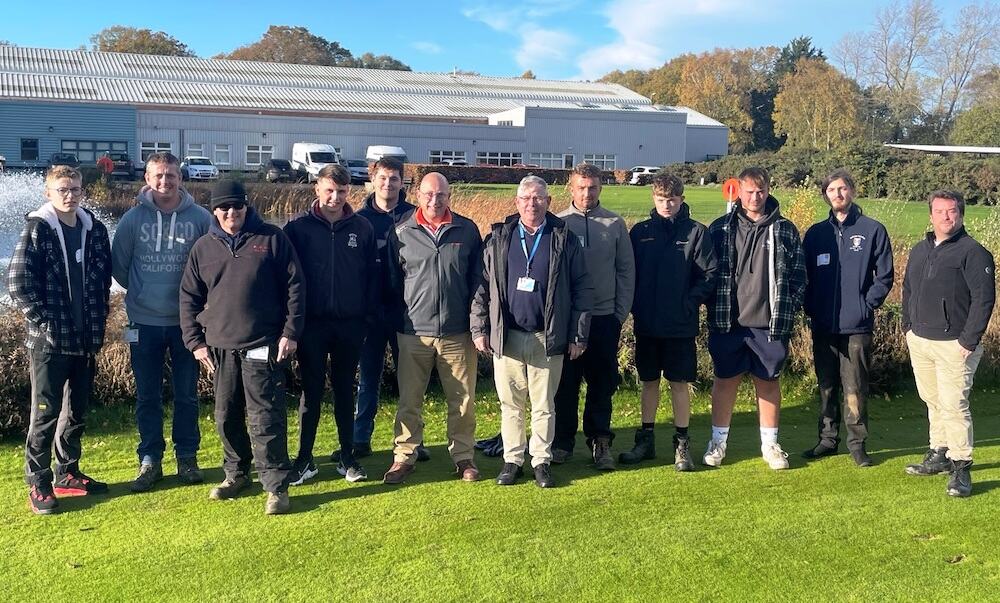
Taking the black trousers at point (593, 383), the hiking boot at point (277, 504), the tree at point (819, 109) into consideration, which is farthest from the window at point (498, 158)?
the hiking boot at point (277, 504)

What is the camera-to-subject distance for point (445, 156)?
1980 inches

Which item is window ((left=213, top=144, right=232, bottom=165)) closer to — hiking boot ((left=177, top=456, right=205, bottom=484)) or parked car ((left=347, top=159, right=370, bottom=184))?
parked car ((left=347, top=159, right=370, bottom=184))

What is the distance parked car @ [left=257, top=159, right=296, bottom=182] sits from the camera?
3712cm

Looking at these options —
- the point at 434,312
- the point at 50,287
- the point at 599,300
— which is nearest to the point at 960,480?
the point at 599,300

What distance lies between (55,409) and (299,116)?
4445 centimetres

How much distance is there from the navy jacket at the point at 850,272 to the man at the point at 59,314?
4.45 m

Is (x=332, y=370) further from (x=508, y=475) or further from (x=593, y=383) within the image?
(x=593, y=383)

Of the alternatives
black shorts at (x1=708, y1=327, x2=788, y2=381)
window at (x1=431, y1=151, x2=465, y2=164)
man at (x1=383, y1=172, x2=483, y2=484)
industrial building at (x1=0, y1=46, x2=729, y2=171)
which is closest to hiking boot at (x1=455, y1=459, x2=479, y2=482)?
man at (x1=383, y1=172, x2=483, y2=484)

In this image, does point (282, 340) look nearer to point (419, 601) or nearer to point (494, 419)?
point (419, 601)

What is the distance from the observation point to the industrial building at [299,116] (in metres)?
42.3

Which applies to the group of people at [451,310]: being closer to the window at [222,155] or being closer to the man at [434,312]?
the man at [434,312]

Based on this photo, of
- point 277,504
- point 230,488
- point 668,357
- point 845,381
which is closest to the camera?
point 277,504

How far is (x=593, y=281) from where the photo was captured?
543cm

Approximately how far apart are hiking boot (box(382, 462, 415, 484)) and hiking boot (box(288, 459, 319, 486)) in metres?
0.45
